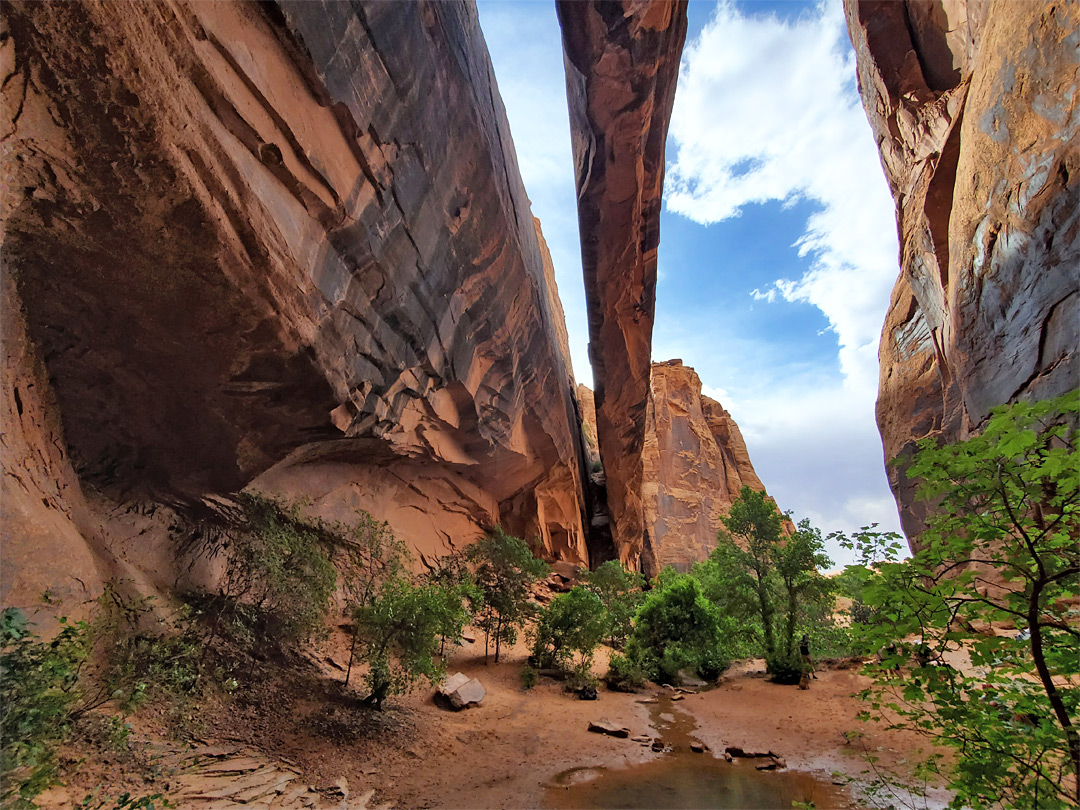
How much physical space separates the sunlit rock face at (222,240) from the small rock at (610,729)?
272 inches

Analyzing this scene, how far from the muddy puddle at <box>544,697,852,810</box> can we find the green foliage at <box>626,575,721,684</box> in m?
6.18

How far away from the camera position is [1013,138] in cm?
830

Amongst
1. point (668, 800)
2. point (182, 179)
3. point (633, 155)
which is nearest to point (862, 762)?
point (668, 800)

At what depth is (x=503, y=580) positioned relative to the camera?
13.3m

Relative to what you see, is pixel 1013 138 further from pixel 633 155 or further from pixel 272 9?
pixel 272 9

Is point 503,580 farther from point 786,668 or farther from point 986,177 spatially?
point 986,177

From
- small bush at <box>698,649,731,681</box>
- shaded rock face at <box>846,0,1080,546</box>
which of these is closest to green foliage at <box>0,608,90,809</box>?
shaded rock face at <box>846,0,1080,546</box>

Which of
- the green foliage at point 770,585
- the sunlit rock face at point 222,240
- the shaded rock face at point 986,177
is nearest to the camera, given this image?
the sunlit rock face at point 222,240

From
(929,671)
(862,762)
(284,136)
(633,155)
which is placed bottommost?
(862,762)

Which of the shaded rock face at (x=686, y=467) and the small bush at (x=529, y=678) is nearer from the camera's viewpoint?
the small bush at (x=529, y=678)

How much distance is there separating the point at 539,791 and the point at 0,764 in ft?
17.7

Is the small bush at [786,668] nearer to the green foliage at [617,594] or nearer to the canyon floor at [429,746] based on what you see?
the canyon floor at [429,746]

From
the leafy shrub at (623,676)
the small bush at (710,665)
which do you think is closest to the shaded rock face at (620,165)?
the small bush at (710,665)

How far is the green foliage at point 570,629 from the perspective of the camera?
1206 cm
